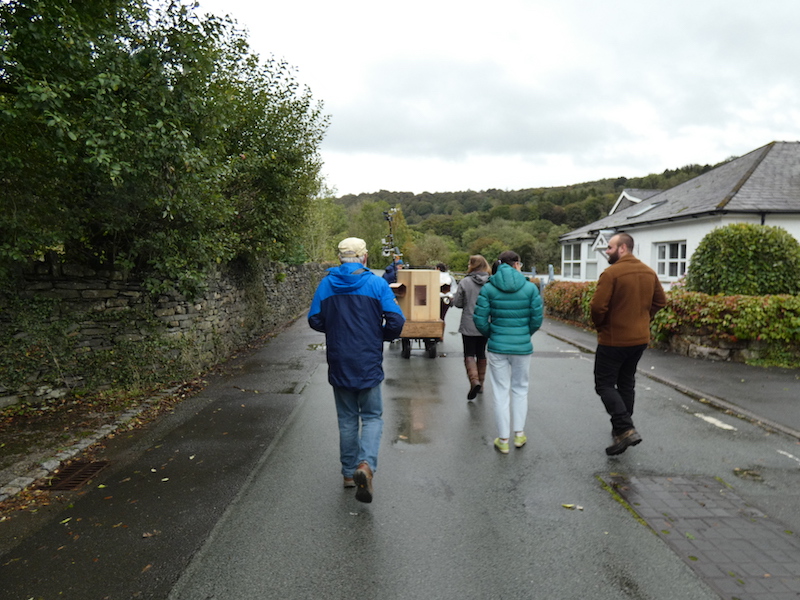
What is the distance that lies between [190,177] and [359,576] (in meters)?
5.14

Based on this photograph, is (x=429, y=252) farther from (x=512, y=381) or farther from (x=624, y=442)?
(x=624, y=442)

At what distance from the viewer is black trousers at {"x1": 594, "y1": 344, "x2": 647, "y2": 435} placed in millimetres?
5242

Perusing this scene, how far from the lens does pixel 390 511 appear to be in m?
4.04

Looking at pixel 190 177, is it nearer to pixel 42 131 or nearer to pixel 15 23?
pixel 42 131

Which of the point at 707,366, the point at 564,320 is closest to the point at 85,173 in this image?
the point at 707,366

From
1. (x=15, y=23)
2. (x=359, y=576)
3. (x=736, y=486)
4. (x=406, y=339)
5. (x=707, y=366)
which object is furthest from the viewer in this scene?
(x=406, y=339)

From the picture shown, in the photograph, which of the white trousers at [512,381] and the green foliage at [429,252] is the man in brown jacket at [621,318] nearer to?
the white trousers at [512,381]

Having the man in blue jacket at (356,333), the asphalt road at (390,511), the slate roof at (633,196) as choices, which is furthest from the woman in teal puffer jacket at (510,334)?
the slate roof at (633,196)

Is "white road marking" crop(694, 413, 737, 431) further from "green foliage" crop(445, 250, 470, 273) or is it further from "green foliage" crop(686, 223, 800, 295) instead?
"green foliage" crop(445, 250, 470, 273)

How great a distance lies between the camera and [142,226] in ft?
24.6

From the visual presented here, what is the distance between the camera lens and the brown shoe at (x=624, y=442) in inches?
202

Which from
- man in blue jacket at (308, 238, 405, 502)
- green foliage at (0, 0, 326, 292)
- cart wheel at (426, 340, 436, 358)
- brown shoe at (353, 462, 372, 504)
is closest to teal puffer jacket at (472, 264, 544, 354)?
man in blue jacket at (308, 238, 405, 502)

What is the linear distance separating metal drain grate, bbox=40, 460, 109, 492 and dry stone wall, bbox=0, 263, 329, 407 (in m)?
2.15

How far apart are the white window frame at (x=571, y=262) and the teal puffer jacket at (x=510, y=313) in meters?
29.0
